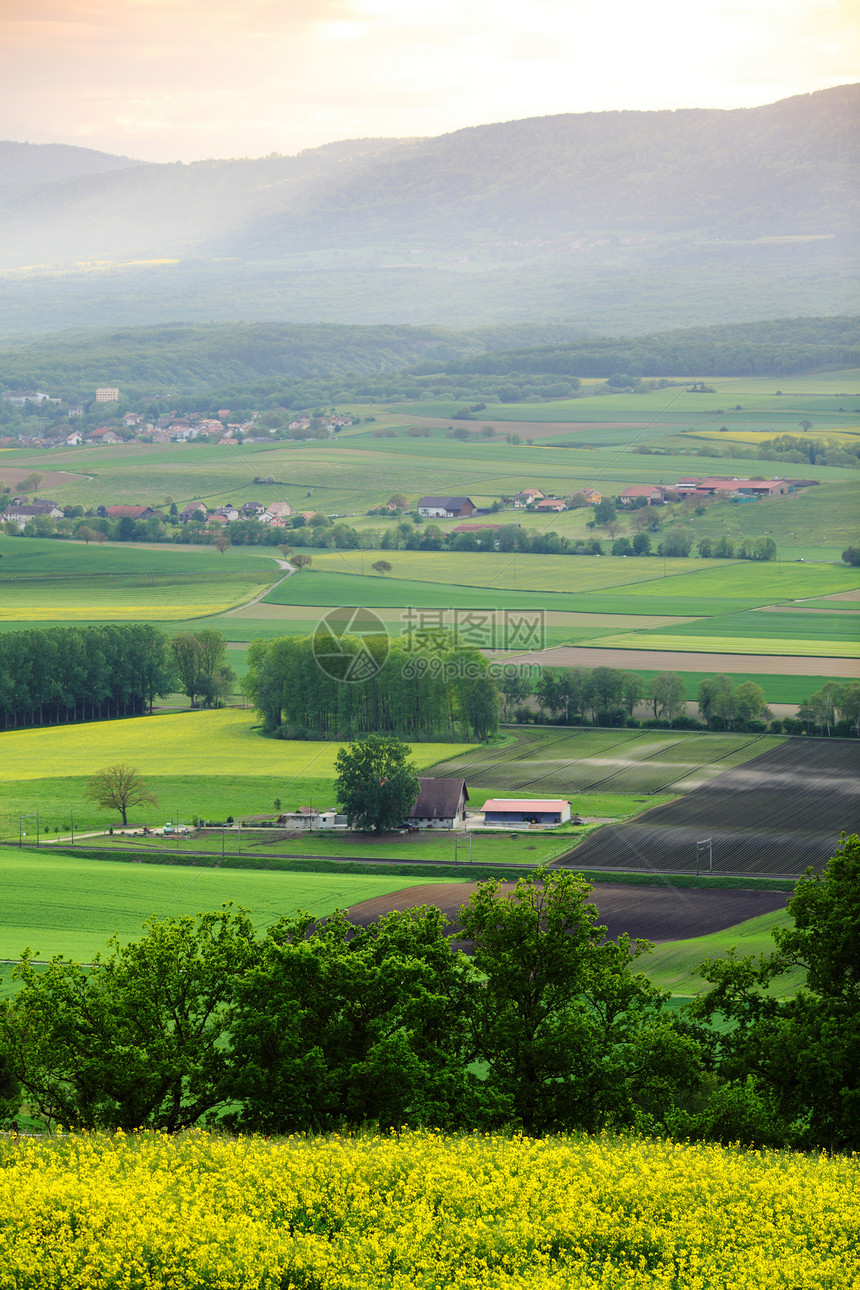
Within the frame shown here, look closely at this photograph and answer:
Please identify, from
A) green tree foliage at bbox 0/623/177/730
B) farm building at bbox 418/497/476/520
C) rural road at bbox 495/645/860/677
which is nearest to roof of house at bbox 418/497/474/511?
farm building at bbox 418/497/476/520

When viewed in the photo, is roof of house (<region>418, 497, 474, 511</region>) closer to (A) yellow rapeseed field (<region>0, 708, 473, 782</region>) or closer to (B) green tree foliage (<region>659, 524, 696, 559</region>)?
(B) green tree foliage (<region>659, 524, 696, 559</region>)

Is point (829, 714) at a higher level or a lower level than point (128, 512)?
lower

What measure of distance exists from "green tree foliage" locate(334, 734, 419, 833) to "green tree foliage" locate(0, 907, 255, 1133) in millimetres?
29891

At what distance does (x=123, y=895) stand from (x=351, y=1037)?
A: 23725mm

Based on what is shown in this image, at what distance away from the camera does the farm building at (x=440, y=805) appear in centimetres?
5519

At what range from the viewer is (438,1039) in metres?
24.4

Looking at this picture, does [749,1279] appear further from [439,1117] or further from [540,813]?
[540,813]

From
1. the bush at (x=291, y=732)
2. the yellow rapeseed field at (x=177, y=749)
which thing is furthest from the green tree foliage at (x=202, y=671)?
the bush at (x=291, y=732)

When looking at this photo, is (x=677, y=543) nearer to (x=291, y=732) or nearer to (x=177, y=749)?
(x=291, y=732)

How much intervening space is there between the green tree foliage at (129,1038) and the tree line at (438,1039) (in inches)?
1.5

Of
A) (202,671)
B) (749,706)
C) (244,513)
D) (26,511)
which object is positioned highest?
(26,511)

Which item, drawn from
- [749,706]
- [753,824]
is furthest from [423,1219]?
[749,706]

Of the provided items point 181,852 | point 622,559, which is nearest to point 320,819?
point 181,852

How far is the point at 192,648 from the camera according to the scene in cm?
7819
